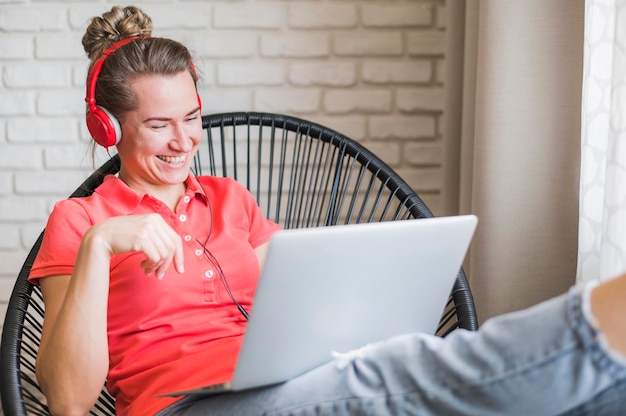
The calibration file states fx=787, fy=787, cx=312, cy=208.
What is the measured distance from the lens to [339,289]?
0.96m

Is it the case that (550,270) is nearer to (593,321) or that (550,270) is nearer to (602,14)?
(602,14)

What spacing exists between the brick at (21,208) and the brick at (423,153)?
969mm

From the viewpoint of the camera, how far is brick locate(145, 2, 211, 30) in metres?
1.99

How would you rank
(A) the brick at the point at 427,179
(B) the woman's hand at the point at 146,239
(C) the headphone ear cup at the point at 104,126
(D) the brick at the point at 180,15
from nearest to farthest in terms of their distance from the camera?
1. (B) the woman's hand at the point at 146,239
2. (C) the headphone ear cup at the point at 104,126
3. (D) the brick at the point at 180,15
4. (A) the brick at the point at 427,179

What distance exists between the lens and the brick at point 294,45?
6.62 feet

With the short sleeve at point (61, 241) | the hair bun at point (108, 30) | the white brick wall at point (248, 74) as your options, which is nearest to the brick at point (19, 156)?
the white brick wall at point (248, 74)

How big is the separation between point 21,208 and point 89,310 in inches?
41.2

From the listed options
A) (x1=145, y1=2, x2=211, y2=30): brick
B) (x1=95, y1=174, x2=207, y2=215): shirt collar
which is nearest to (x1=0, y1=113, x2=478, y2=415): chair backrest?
(x1=95, y1=174, x2=207, y2=215): shirt collar

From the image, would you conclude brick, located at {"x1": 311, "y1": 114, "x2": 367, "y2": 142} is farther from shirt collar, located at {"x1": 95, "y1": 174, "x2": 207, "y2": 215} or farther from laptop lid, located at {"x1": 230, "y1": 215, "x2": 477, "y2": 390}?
laptop lid, located at {"x1": 230, "y1": 215, "x2": 477, "y2": 390}

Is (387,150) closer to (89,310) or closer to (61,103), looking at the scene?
(61,103)

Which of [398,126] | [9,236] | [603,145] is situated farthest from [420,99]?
[9,236]

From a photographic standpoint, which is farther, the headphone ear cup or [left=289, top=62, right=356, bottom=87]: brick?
[left=289, top=62, right=356, bottom=87]: brick

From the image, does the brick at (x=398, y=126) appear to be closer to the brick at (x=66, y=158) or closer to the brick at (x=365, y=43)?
the brick at (x=365, y=43)

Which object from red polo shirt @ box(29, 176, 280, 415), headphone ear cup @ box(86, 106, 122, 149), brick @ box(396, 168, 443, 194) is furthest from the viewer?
brick @ box(396, 168, 443, 194)
